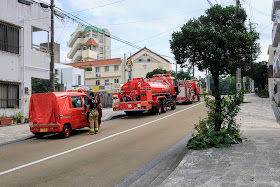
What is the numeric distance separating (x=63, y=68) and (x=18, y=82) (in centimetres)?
2673

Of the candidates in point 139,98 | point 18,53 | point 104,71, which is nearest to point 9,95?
point 18,53

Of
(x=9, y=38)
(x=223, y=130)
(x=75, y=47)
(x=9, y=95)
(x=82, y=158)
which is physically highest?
(x=75, y=47)

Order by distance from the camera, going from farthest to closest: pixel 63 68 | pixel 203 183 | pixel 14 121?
pixel 63 68
pixel 14 121
pixel 203 183

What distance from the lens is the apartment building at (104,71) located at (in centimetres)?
5700

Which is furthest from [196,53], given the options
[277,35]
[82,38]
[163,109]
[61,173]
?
[82,38]

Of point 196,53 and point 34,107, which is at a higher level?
point 196,53

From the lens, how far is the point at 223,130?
768 cm

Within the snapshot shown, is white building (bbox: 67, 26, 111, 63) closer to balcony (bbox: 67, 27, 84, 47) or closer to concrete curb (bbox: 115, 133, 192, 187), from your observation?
balcony (bbox: 67, 27, 84, 47)

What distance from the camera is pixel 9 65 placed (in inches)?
630

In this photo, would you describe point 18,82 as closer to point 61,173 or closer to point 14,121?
point 14,121

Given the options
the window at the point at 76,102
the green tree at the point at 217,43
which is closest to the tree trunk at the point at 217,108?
the green tree at the point at 217,43

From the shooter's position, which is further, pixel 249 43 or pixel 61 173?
pixel 249 43

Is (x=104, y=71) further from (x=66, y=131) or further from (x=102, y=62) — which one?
(x=66, y=131)

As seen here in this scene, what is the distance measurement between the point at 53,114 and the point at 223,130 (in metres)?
6.66
